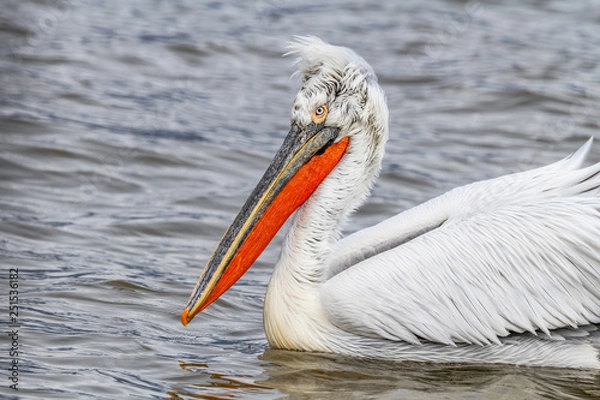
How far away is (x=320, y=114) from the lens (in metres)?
5.05

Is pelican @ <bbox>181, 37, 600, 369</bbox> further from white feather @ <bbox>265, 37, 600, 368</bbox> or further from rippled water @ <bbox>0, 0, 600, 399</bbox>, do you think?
rippled water @ <bbox>0, 0, 600, 399</bbox>

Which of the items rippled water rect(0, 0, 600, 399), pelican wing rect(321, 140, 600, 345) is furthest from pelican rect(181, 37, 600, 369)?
rippled water rect(0, 0, 600, 399)

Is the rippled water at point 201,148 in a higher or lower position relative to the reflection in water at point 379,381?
lower

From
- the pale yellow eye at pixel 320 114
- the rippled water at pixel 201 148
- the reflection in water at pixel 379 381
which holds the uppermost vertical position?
the pale yellow eye at pixel 320 114

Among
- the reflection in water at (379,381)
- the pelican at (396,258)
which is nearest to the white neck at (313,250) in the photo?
the pelican at (396,258)

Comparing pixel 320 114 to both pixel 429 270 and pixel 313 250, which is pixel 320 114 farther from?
pixel 429 270

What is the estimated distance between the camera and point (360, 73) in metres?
5.05

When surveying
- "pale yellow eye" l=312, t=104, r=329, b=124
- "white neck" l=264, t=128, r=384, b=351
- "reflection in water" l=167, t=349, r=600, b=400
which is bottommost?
"reflection in water" l=167, t=349, r=600, b=400

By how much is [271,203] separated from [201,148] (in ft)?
11.9

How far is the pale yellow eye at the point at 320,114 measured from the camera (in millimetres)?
5051

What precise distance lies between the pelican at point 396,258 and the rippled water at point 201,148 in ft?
0.50

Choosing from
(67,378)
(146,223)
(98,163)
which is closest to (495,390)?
(67,378)

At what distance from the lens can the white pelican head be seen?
4.95 m

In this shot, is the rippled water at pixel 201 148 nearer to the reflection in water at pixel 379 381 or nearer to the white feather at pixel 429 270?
the reflection in water at pixel 379 381
